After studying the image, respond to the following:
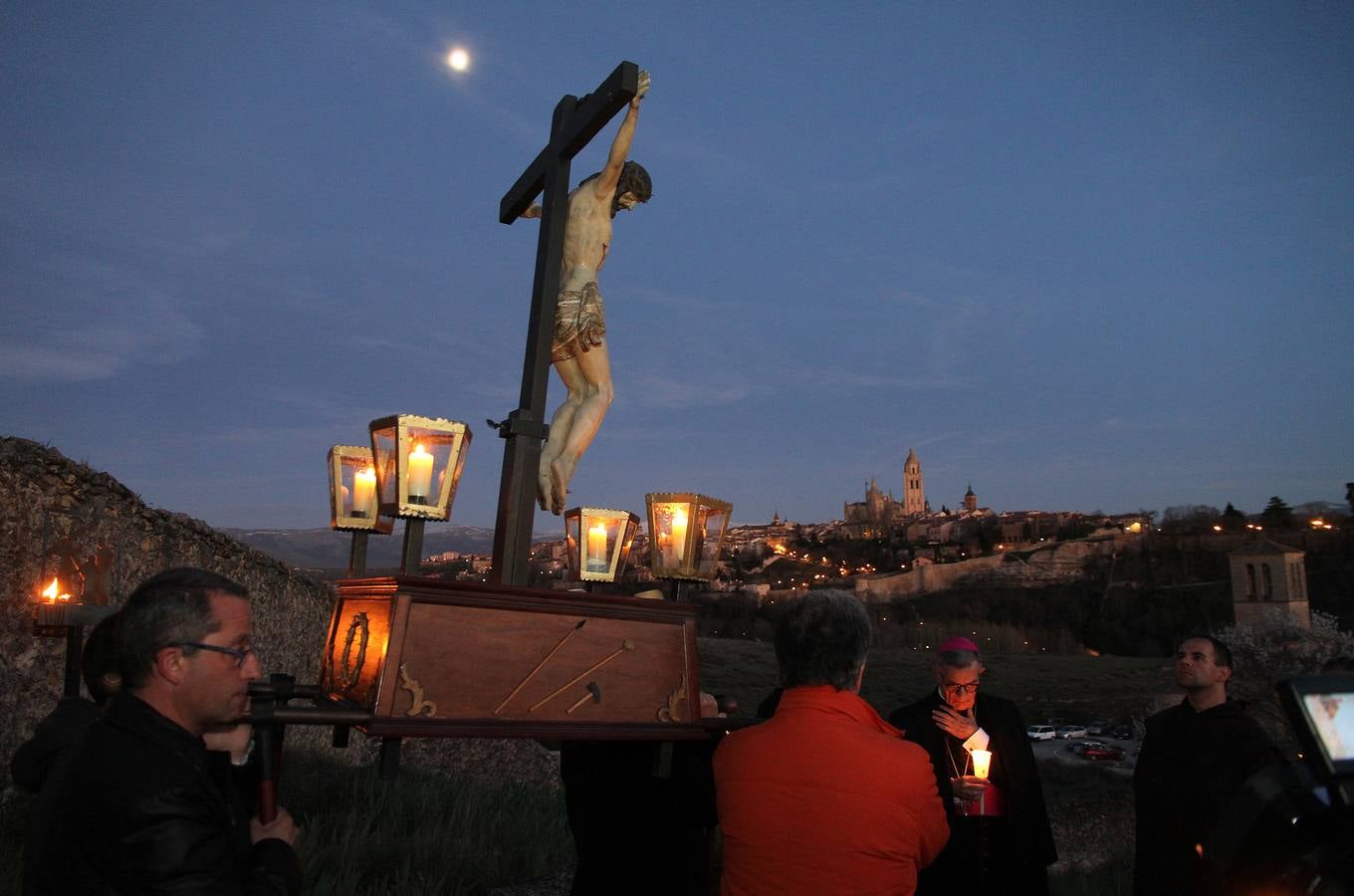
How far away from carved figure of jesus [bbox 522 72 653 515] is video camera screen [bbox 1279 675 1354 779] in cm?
321

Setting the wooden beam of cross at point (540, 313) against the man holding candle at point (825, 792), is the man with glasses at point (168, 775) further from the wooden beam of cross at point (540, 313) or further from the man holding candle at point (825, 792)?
the wooden beam of cross at point (540, 313)

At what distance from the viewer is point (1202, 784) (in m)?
3.84

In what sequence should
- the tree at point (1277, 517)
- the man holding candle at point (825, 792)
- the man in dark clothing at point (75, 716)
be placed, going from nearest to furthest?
the man holding candle at point (825, 792) < the man in dark clothing at point (75, 716) < the tree at point (1277, 517)

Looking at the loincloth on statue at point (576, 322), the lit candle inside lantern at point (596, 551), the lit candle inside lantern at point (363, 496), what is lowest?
the lit candle inside lantern at point (596, 551)

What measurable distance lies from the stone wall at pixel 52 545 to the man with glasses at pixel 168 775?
5423 millimetres

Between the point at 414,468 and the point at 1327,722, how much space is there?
2634mm

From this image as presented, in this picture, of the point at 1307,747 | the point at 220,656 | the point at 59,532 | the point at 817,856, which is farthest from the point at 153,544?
the point at 1307,747

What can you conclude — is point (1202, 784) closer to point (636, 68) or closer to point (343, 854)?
point (636, 68)

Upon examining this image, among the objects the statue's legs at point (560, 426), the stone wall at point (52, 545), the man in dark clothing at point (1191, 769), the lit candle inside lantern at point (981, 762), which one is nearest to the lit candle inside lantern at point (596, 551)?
the statue's legs at point (560, 426)

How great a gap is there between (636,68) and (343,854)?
15.9 ft

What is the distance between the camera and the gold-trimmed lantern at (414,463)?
3113 millimetres

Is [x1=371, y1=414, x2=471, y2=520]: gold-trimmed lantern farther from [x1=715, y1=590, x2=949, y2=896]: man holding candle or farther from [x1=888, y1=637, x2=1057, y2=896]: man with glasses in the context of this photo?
[x1=888, y1=637, x2=1057, y2=896]: man with glasses

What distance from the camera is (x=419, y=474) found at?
3.16 meters

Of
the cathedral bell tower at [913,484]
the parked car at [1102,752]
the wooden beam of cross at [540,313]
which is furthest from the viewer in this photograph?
the cathedral bell tower at [913,484]
